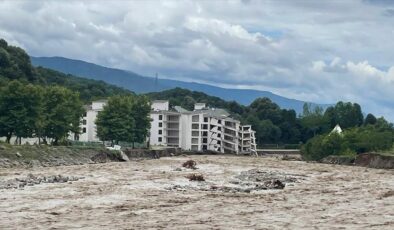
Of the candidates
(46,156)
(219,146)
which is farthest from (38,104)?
(219,146)

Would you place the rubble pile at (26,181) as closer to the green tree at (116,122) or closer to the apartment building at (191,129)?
the green tree at (116,122)

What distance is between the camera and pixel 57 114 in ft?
349

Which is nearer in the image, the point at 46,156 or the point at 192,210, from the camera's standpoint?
the point at 192,210

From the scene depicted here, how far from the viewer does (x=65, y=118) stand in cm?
10712

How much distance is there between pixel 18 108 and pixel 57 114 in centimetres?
1035

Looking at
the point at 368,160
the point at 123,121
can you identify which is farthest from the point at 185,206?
the point at 123,121

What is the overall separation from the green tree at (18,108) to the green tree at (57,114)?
483cm

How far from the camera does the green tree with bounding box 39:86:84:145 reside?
105062 mm

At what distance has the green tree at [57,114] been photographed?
105062mm

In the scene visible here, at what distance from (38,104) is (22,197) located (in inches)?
2479

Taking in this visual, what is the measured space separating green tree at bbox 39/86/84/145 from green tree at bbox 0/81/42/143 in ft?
15.8

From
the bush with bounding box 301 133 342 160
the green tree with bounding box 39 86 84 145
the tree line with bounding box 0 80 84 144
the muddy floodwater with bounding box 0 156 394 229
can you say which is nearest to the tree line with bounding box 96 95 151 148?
the green tree with bounding box 39 86 84 145

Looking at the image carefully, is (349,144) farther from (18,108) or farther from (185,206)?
(185,206)

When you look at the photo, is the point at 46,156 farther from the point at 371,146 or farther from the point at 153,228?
the point at 371,146
